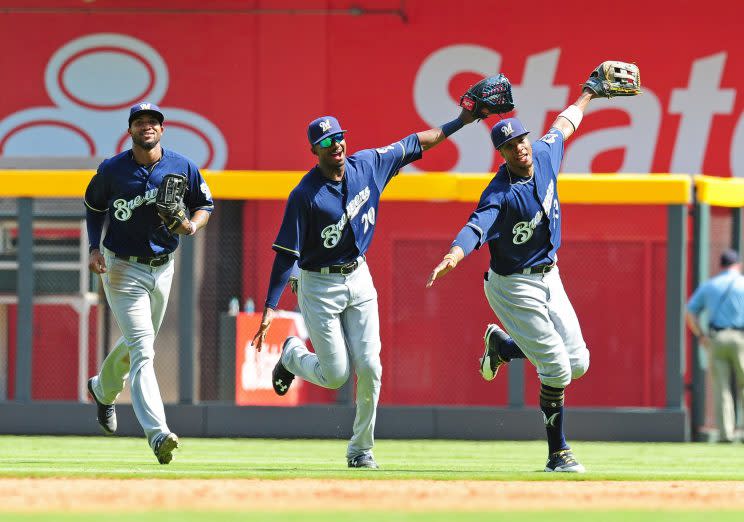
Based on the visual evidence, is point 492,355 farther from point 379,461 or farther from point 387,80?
point 387,80

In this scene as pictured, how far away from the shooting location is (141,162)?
865 cm

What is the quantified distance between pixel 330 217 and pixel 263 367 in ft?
16.2

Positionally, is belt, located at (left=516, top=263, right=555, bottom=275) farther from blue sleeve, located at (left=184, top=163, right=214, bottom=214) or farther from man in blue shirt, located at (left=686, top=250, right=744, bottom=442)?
man in blue shirt, located at (left=686, top=250, right=744, bottom=442)

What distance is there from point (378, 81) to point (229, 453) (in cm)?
598

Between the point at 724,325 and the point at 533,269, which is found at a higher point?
the point at 533,269

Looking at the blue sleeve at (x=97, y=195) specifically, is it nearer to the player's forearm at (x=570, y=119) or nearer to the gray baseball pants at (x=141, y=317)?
the gray baseball pants at (x=141, y=317)

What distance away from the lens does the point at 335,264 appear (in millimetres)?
8406

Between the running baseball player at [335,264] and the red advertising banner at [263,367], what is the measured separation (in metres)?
4.39

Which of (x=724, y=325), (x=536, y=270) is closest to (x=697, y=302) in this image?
(x=724, y=325)

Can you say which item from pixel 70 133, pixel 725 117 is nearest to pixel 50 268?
pixel 70 133

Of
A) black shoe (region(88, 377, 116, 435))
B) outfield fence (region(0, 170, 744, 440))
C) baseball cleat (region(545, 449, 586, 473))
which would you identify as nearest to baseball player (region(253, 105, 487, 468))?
baseball cleat (region(545, 449, 586, 473))

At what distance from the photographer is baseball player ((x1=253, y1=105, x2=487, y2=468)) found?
8320 mm

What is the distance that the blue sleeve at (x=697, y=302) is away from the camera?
13.0 meters

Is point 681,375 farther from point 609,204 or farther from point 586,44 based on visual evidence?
point 586,44
